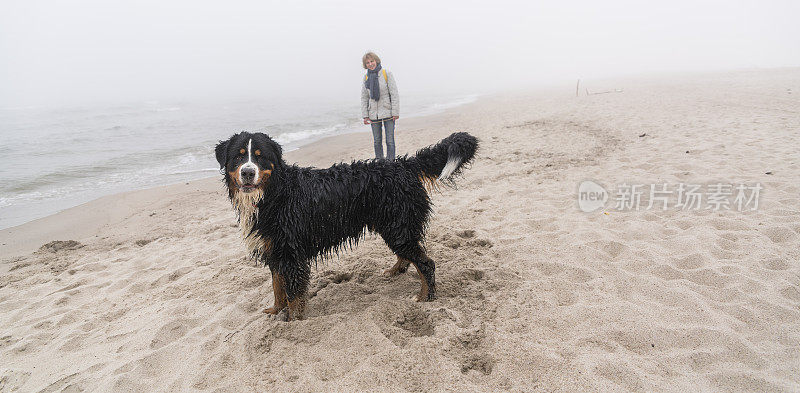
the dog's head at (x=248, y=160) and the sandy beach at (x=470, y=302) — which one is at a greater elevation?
the dog's head at (x=248, y=160)

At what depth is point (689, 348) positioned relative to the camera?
2617 mm

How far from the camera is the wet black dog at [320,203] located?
3098 millimetres

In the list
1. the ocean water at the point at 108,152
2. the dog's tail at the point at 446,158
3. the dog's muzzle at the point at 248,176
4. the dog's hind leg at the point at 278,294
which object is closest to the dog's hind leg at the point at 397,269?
the dog's tail at the point at 446,158

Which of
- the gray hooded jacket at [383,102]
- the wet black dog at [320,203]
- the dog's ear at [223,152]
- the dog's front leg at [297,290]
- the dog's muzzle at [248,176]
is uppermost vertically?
the gray hooded jacket at [383,102]

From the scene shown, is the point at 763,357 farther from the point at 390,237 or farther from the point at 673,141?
the point at 673,141

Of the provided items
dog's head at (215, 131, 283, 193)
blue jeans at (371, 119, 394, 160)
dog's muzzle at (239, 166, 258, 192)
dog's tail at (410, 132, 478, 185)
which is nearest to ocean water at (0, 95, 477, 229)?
blue jeans at (371, 119, 394, 160)

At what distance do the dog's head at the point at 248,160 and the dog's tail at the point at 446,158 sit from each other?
1278 mm

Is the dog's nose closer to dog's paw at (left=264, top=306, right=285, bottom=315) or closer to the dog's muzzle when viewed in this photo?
the dog's muzzle

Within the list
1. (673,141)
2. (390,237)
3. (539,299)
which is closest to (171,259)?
(390,237)

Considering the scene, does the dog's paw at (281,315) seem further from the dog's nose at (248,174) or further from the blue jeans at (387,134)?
the blue jeans at (387,134)

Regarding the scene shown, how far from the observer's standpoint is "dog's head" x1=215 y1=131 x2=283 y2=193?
2.93 metres

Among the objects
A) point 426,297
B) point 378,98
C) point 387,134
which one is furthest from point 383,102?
point 426,297

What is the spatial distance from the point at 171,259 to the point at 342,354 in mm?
3221

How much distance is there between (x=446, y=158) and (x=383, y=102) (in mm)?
4194
